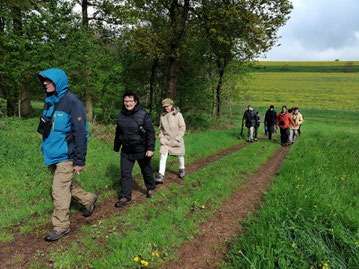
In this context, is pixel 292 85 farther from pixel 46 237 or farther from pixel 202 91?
pixel 46 237

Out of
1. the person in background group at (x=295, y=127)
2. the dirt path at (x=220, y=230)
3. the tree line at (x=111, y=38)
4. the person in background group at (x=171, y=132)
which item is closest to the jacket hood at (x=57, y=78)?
the person in background group at (x=171, y=132)

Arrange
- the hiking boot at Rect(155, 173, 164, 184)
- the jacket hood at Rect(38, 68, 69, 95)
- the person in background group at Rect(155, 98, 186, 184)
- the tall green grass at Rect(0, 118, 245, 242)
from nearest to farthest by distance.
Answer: the jacket hood at Rect(38, 68, 69, 95) < the tall green grass at Rect(0, 118, 245, 242) < the hiking boot at Rect(155, 173, 164, 184) < the person in background group at Rect(155, 98, 186, 184)

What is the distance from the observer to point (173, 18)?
12023 mm

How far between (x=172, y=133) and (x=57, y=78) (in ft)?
10.0

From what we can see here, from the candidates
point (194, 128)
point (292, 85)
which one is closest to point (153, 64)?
point (194, 128)

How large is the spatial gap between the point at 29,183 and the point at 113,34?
41.2ft

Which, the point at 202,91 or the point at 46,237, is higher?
the point at 202,91

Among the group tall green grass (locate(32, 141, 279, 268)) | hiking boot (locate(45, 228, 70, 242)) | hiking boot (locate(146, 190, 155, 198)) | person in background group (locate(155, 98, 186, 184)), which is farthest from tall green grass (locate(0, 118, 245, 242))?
person in background group (locate(155, 98, 186, 184))

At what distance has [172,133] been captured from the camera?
17.9 feet

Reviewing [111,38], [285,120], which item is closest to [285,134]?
[285,120]

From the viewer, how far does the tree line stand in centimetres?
919

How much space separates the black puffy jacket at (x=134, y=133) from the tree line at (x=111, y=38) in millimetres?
7043

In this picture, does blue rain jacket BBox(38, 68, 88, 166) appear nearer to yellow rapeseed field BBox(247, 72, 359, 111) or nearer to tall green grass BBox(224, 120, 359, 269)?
tall green grass BBox(224, 120, 359, 269)

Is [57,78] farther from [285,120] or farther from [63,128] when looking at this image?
[285,120]
